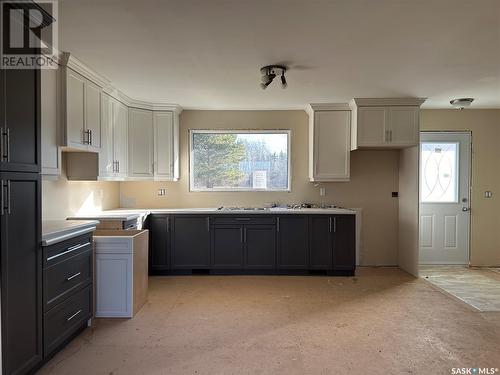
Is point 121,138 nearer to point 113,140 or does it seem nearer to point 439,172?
point 113,140

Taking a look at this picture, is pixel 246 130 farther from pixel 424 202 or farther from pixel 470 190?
pixel 470 190

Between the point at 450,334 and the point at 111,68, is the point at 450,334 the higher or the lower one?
the lower one

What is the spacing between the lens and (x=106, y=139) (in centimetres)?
384

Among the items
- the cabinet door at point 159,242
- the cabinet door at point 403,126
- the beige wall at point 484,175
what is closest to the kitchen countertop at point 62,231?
the cabinet door at point 159,242

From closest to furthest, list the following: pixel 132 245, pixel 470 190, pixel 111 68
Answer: pixel 132 245 < pixel 111 68 < pixel 470 190

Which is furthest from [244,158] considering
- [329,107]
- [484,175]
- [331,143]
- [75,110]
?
[484,175]

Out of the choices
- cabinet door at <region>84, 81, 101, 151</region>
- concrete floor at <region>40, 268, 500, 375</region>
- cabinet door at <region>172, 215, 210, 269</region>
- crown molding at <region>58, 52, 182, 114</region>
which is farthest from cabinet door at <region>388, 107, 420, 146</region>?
cabinet door at <region>84, 81, 101, 151</region>

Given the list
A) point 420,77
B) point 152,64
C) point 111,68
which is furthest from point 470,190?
point 111,68

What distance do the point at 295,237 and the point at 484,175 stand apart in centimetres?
312

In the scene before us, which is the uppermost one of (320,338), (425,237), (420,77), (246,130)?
(420,77)

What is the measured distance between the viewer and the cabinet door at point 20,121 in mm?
1865

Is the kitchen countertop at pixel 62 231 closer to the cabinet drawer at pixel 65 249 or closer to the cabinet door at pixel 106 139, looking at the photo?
the cabinet drawer at pixel 65 249

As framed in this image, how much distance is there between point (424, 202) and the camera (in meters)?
5.05

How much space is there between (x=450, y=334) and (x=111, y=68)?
12.9ft
